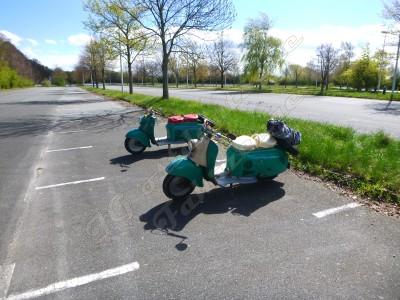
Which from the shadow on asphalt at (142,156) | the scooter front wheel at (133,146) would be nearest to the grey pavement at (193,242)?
the shadow on asphalt at (142,156)

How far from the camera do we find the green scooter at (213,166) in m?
4.58

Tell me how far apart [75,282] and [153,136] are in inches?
190

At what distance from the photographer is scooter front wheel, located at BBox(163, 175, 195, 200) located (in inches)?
182

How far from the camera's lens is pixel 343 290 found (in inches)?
108

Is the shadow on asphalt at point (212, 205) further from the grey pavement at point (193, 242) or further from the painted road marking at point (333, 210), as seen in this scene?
the painted road marking at point (333, 210)

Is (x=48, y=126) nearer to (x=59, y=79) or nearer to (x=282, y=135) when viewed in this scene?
(x=282, y=135)

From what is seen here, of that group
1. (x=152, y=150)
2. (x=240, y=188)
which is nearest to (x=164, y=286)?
(x=240, y=188)

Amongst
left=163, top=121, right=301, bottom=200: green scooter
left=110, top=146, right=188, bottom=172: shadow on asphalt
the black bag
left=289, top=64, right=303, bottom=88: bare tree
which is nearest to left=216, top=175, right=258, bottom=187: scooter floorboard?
left=163, top=121, right=301, bottom=200: green scooter

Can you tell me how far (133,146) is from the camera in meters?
7.47

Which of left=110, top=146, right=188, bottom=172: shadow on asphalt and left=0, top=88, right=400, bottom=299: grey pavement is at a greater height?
left=110, top=146, right=188, bottom=172: shadow on asphalt

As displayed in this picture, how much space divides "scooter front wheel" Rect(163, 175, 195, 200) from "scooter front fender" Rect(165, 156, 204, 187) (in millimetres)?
113

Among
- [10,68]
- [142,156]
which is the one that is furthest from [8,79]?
[142,156]

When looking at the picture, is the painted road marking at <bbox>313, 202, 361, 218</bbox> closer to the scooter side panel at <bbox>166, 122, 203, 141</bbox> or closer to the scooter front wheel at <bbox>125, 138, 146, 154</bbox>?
the scooter side panel at <bbox>166, 122, 203, 141</bbox>

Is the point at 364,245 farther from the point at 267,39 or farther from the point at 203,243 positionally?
the point at 267,39
